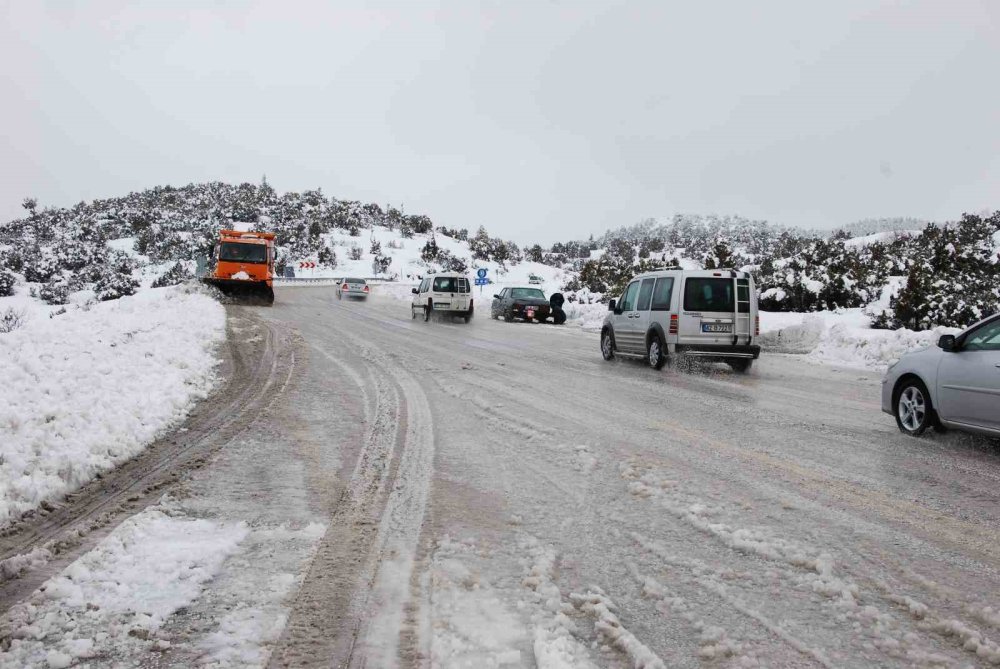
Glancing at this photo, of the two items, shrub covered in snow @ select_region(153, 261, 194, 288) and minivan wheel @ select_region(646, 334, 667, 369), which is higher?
shrub covered in snow @ select_region(153, 261, 194, 288)

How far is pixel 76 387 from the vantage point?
21.1 feet

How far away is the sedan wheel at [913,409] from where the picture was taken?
6898 mm

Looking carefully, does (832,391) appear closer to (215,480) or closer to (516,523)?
(516,523)

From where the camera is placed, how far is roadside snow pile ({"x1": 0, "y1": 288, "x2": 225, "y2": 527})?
449 cm

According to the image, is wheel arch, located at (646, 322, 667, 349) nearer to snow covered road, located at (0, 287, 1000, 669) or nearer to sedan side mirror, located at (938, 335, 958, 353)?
snow covered road, located at (0, 287, 1000, 669)

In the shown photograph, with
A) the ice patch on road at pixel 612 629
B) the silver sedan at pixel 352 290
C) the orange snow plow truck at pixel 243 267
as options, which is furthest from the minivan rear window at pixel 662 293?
the silver sedan at pixel 352 290

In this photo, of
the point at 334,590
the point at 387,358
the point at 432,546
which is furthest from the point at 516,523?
the point at 387,358

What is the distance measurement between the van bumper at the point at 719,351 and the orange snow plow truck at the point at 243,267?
71.0ft

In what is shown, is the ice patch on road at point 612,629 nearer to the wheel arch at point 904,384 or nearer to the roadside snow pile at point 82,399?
the roadside snow pile at point 82,399

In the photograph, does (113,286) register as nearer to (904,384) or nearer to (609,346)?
(609,346)

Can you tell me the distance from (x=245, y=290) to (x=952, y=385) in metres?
28.1

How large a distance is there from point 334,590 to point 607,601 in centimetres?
124

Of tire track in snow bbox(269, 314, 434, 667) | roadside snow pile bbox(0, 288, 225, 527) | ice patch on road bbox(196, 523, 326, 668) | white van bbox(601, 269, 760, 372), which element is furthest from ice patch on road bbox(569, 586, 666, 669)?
white van bbox(601, 269, 760, 372)

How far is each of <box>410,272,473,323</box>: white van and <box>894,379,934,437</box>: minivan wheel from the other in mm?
20699
